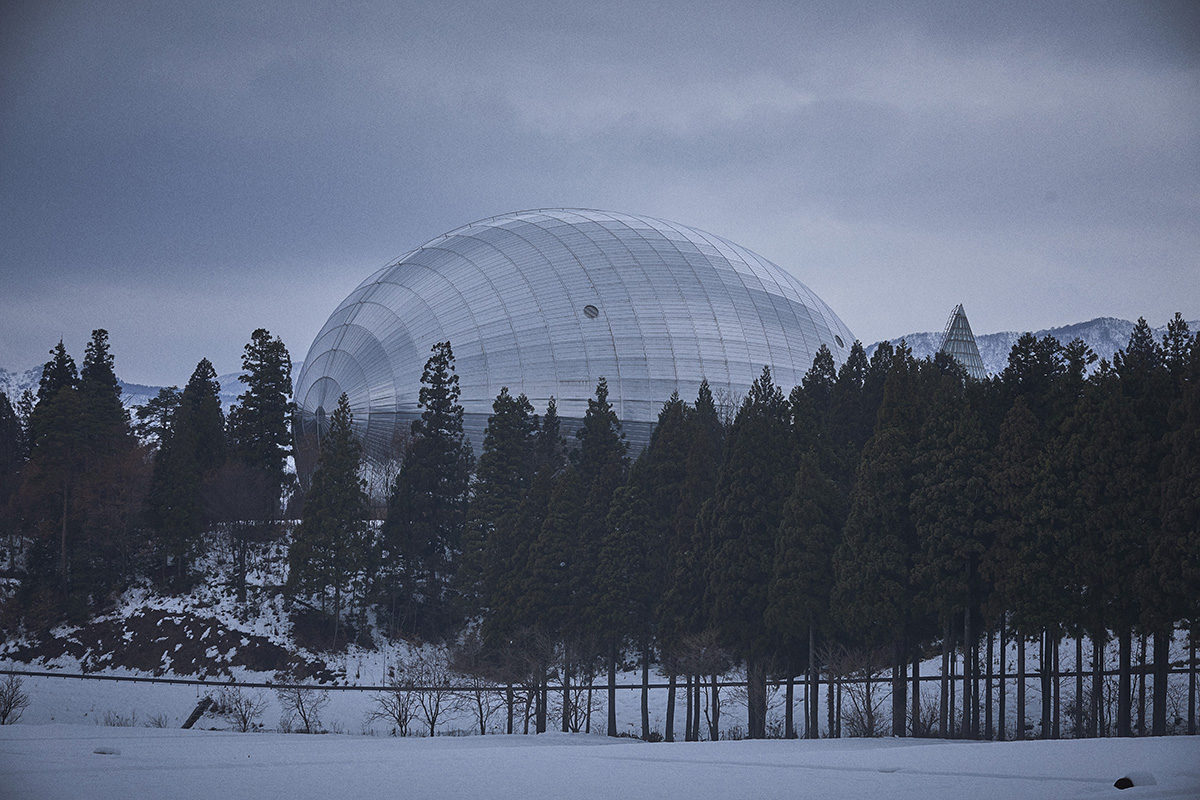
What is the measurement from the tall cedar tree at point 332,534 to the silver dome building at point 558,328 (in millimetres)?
9178

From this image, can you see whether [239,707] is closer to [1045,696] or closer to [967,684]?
[967,684]

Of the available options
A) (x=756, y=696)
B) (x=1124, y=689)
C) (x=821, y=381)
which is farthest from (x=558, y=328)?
(x=1124, y=689)

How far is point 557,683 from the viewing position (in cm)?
4019

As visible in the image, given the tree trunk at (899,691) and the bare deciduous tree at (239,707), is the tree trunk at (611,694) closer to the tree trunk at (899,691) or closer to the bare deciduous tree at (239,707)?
the tree trunk at (899,691)

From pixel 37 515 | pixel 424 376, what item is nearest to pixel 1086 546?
pixel 424 376

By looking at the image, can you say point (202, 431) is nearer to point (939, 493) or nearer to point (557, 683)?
point (557, 683)

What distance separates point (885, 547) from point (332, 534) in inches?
927

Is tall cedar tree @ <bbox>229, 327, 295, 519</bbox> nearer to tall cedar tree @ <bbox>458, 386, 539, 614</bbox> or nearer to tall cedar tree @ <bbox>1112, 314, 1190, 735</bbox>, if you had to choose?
tall cedar tree @ <bbox>458, 386, 539, 614</bbox>

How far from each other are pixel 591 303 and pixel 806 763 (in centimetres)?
4047

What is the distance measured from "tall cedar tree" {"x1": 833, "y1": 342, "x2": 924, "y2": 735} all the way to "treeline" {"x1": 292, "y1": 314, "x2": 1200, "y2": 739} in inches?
2.4

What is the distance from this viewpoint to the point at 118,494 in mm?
49062

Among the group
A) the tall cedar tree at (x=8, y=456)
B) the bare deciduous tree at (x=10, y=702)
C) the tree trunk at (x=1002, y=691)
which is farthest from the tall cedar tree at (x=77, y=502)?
the tree trunk at (x=1002, y=691)

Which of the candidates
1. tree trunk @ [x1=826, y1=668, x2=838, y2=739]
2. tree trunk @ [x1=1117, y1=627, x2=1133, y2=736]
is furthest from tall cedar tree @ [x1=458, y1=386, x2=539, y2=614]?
tree trunk @ [x1=1117, y1=627, x2=1133, y2=736]

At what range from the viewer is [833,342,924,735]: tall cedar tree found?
27.6 meters
